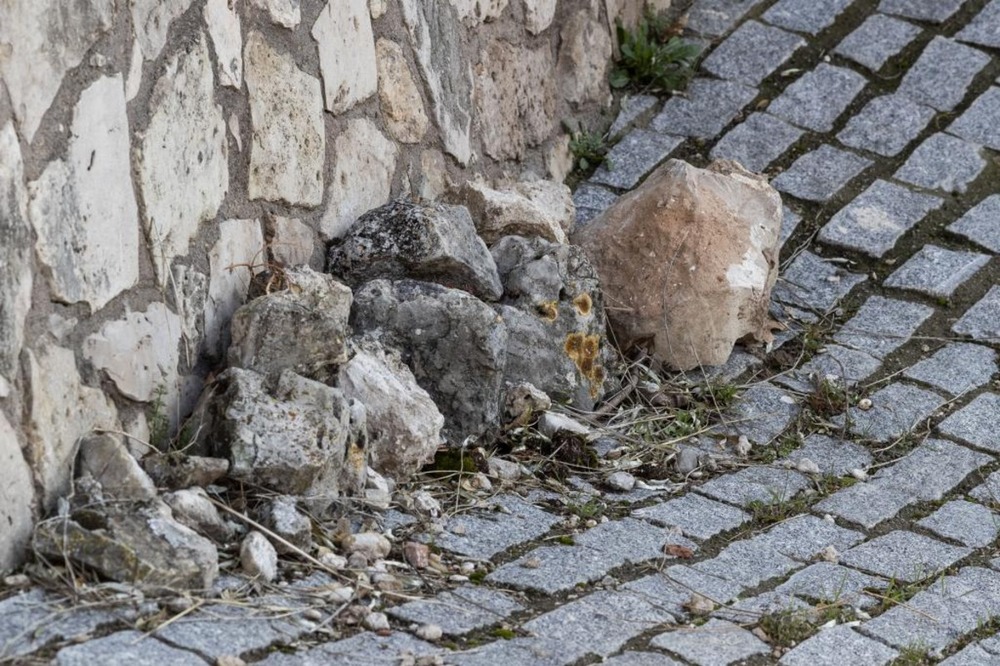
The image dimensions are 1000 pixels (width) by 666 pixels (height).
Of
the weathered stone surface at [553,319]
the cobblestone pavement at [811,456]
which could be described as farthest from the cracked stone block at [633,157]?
the weathered stone surface at [553,319]

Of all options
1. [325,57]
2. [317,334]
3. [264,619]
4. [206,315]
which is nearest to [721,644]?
[264,619]

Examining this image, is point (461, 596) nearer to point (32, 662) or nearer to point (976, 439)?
point (32, 662)

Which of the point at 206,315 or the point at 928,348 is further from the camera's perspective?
the point at 928,348

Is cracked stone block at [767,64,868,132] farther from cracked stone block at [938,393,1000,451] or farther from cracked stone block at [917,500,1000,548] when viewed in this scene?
cracked stone block at [917,500,1000,548]

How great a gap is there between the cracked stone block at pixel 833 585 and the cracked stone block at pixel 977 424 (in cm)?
88

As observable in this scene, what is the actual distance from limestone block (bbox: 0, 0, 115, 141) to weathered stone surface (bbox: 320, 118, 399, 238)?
3.47ft

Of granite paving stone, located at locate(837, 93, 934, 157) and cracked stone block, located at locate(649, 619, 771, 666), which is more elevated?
granite paving stone, located at locate(837, 93, 934, 157)

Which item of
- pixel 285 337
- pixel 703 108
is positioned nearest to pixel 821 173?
pixel 703 108

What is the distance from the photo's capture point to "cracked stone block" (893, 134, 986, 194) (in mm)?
5043

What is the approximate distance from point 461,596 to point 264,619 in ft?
1.45

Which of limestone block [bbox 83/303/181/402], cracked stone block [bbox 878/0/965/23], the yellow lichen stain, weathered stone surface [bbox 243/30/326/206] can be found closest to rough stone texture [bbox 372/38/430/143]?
weathered stone surface [bbox 243/30/326/206]

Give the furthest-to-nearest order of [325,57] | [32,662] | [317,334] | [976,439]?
[976,439] < [325,57] < [317,334] < [32,662]

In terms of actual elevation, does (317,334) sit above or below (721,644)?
above

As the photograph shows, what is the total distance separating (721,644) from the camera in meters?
2.91
